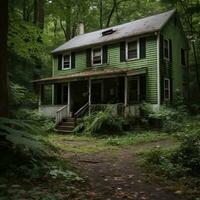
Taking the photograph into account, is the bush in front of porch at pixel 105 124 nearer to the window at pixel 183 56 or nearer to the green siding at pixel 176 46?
the green siding at pixel 176 46

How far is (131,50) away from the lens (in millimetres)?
21453

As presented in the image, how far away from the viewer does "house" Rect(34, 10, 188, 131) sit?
65.8ft

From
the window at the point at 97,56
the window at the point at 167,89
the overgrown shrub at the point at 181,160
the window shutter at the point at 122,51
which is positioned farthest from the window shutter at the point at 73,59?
the overgrown shrub at the point at 181,160

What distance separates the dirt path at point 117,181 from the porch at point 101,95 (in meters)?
9.19

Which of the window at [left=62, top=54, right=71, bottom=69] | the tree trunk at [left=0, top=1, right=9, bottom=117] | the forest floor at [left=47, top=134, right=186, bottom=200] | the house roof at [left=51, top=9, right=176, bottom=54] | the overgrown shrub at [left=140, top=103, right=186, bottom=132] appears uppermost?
the house roof at [left=51, top=9, right=176, bottom=54]

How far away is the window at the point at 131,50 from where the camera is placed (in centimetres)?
2117

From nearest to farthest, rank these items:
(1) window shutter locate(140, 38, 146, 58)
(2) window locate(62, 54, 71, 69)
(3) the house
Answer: (3) the house < (1) window shutter locate(140, 38, 146, 58) < (2) window locate(62, 54, 71, 69)

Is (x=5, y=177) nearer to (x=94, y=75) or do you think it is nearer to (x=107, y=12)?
(x=94, y=75)

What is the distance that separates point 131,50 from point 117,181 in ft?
50.9

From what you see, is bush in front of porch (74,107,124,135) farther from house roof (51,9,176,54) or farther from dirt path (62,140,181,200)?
dirt path (62,140,181,200)

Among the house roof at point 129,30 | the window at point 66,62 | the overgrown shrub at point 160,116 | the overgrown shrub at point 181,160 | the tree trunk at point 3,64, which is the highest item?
the house roof at point 129,30

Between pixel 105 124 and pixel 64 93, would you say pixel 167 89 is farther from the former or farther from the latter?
pixel 64 93

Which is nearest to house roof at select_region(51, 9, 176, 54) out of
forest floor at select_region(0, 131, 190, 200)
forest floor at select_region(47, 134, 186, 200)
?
forest floor at select_region(47, 134, 186, 200)

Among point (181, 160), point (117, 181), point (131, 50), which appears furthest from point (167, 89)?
point (117, 181)
